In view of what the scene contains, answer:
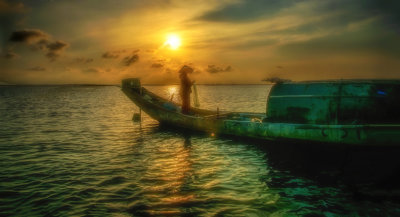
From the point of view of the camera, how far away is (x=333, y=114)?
35.1 ft

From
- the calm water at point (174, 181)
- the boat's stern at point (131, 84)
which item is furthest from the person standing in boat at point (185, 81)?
the boat's stern at point (131, 84)

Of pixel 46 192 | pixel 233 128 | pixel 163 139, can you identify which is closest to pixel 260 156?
pixel 233 128

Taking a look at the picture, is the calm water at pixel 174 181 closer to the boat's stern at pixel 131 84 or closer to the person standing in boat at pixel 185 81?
the person standing in boat at pixel 185 81

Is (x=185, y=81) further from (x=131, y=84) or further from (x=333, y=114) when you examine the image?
(x=333, y=114)

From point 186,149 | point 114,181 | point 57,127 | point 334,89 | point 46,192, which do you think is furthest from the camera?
point 57,127

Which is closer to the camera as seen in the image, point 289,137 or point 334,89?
point 334,89

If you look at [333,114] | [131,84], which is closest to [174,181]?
A: [333,114]

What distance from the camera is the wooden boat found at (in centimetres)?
956

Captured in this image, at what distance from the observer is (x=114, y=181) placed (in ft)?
27.5

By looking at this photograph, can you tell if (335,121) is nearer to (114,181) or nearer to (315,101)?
(315,101)

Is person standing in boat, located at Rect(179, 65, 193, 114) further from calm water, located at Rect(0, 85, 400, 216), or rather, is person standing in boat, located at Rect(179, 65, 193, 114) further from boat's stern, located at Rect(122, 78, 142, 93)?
boat's stern, located at Rect(122, 78, 142, 93)

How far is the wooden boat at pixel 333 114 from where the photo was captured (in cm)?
956

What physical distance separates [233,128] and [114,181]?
7112 millimetres

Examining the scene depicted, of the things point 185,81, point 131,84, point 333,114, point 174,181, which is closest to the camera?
point 174,181
